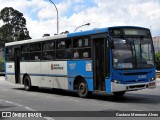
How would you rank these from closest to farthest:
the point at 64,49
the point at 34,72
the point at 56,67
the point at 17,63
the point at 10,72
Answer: the point at 64,49 → the point at 56,67 → the point at 34,72 → the point at 17,63 → the point at 10,72

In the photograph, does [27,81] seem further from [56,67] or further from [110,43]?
[110,43]

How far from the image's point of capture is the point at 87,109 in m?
13.0

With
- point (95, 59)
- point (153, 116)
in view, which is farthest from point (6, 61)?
point (153, 116)

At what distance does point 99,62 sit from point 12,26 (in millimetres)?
86656

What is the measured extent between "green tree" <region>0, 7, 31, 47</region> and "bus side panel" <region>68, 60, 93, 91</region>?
79.0 metres

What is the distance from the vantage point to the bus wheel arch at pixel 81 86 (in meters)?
17.1

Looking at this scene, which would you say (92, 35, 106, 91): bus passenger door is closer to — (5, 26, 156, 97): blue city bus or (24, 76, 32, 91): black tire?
(5, 26, 156, 97): blue city bus

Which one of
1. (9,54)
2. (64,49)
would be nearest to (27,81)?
(9,54)

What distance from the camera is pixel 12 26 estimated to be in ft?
329

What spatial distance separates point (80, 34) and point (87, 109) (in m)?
5.28

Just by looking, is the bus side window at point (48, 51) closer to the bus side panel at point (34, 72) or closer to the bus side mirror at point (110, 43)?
the bus side panel at point (34, 72)

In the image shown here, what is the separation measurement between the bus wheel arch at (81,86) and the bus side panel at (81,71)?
0.64ft

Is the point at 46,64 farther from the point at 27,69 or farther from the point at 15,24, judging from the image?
the point at 15,24

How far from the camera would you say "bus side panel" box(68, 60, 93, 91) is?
Result: 16625mm
